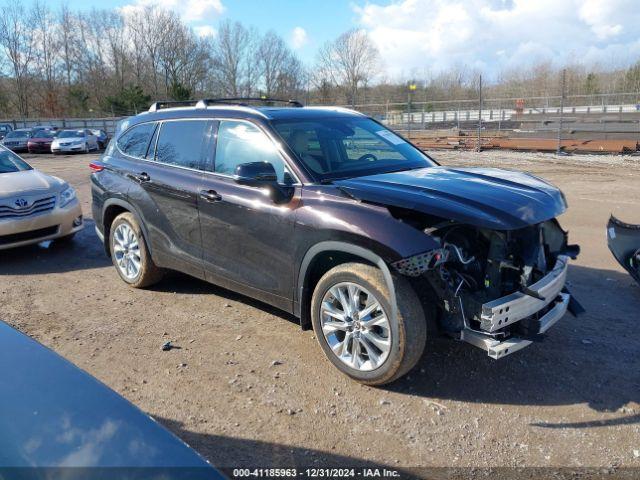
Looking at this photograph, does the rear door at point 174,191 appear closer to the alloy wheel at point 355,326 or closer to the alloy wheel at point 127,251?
the alloy wheel at point 127,251

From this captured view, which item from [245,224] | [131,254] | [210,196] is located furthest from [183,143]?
[131,254]

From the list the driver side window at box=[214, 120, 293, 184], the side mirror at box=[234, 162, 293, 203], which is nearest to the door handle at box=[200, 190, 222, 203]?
the driver side window at box=[214, 120, 293, 184]

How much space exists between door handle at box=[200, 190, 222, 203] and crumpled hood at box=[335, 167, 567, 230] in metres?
1.10

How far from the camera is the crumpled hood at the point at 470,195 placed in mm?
3223

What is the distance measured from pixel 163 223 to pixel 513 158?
1614cm

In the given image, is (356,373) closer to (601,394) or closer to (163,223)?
(601,394)

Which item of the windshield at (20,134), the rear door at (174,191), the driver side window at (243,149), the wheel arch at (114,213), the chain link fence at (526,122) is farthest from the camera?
the windshield at (20,134)

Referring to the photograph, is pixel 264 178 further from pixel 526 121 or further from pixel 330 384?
pixel 526 121

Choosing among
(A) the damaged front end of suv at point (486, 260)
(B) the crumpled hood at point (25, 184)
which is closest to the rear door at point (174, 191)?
(A) the damaged front end of suv at point (486, 260)

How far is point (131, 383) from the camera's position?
148 inches

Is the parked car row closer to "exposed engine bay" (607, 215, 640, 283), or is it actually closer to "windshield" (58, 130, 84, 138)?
"windshield" (58, 130, 84, 138)

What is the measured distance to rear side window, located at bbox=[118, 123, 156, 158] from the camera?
547 centimetres

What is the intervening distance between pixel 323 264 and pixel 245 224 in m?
0.75

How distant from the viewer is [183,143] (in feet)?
16.3
